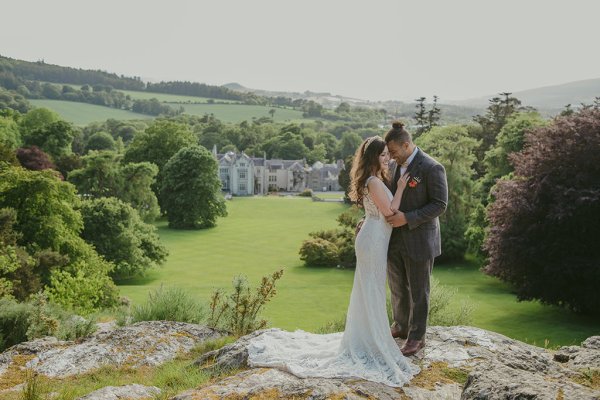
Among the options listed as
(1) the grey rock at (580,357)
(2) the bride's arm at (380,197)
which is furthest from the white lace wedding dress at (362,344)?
(1) the grey rock at (580,357)

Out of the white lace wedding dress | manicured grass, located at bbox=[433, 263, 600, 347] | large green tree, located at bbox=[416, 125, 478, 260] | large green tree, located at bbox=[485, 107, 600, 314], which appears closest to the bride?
the white lace wedding dress

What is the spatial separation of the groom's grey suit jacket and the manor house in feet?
316

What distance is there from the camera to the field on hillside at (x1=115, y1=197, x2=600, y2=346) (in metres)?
25.2

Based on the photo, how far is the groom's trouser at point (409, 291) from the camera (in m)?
7.47

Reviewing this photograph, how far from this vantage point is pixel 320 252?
4197 cm

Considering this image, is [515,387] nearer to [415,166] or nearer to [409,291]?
[409,291]

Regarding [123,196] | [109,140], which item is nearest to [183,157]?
[123,196]

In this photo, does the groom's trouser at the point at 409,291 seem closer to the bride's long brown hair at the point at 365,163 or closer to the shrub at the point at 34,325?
the bride's long brown hair at the point at 365,163

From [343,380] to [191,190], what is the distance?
2125 inches

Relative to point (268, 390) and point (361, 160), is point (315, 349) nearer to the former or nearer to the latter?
point (268, 390)

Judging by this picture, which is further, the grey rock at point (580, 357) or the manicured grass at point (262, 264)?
the manicured grass at point (262, 264)

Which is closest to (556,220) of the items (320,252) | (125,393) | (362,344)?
(362,344)

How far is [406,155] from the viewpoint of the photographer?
762 centimetres

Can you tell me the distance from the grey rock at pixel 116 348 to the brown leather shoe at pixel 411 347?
323 cm
